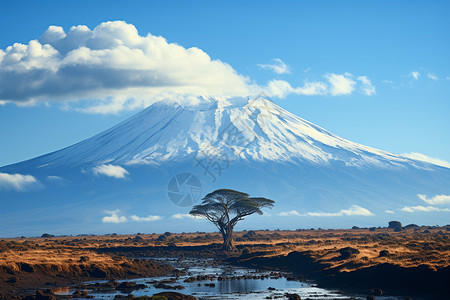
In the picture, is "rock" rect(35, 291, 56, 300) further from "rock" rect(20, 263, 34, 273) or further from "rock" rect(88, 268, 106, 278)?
"rock" rect(88, 268, 106, 278)

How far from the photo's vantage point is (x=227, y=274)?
51750 millimetres

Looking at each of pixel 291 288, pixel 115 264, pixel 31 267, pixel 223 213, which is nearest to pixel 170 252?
pixel 223 213

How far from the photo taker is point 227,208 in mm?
81562

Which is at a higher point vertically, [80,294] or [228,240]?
[228,240]

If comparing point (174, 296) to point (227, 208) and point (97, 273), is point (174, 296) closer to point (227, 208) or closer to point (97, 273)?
point (97, 273)

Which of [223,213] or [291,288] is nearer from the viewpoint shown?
[291,288]

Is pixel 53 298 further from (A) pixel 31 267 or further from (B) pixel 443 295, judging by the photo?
(B) pixel 443 295

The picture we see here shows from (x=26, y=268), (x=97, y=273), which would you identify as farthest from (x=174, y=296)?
(x=26, y=268)

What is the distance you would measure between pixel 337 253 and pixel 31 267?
2651 cm

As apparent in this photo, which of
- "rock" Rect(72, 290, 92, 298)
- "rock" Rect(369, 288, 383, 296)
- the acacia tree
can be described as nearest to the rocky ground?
"rock" Rect(369, 288, 383, 296)

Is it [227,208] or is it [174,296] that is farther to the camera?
[227,208]

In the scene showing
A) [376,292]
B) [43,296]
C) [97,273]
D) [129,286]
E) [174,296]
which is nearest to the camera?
[174,296]

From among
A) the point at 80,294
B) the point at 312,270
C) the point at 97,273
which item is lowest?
the point at 80,294

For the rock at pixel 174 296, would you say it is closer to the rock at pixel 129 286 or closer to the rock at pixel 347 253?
the rock at pixel 129 286
